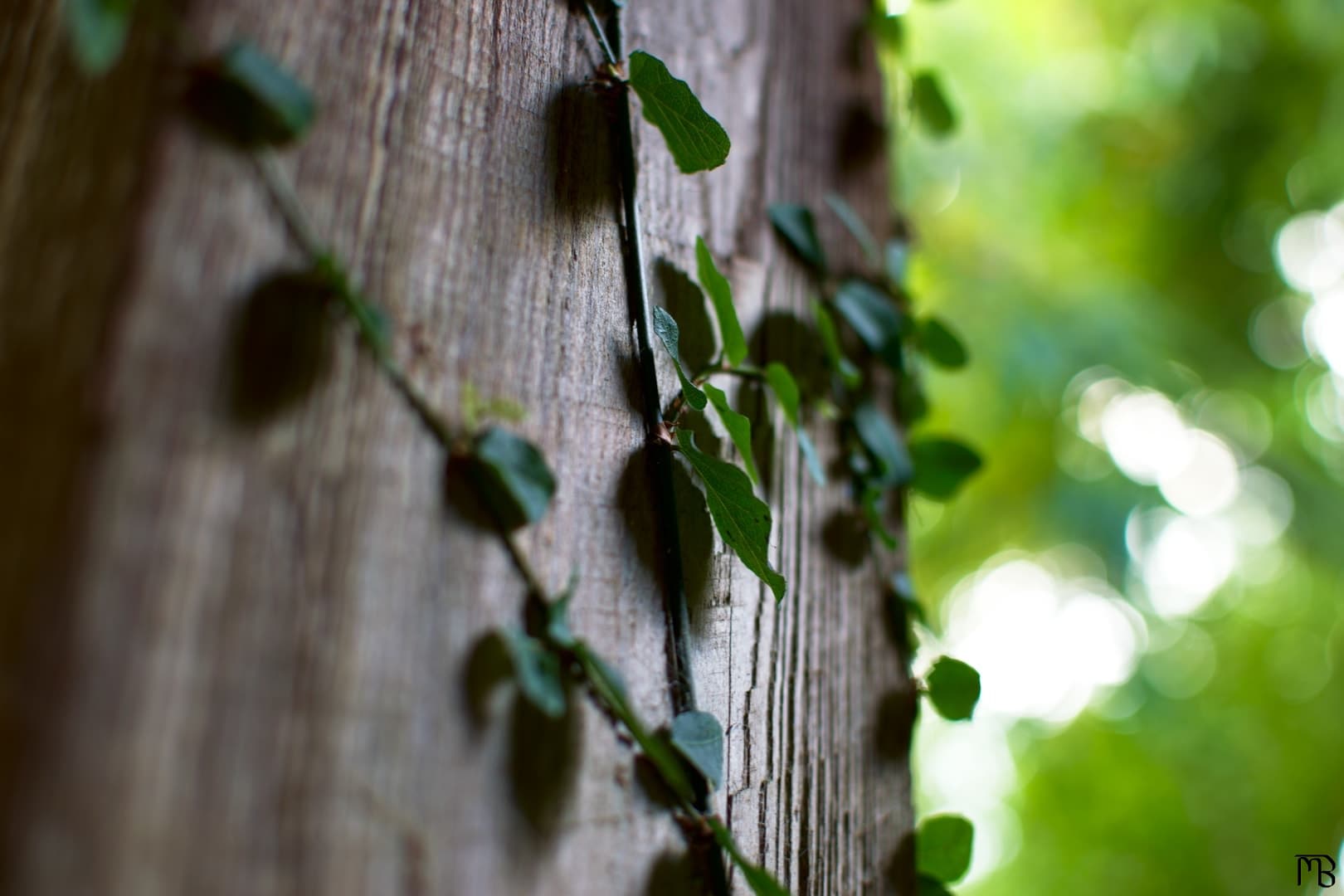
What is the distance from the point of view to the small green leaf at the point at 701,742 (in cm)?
35

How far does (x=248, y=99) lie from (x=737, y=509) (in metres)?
0.23

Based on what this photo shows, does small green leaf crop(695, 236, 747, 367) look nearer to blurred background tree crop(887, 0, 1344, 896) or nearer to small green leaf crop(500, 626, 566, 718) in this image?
small green leaf crop(500, 626, 566, 718)

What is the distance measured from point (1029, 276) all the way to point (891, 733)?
4.81 ft

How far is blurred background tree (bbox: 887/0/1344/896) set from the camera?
1.78 meters

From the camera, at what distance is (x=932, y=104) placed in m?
0.66

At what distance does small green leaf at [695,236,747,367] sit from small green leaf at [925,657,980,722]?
20cm

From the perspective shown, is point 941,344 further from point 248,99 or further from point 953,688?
point 248,99

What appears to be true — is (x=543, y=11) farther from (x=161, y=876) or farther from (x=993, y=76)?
(x=993, y=76)

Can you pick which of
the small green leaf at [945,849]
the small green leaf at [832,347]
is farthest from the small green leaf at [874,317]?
the small green leaf at [945,849]

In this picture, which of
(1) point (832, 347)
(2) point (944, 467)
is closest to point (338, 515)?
(1) point (832, 347)

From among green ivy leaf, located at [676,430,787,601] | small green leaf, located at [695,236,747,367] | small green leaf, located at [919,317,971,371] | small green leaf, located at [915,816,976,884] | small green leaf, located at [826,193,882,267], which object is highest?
small green leaf, located at [826,193,882,267]

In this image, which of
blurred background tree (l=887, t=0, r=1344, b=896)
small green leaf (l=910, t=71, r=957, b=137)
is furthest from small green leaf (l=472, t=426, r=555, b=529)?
blurred background tree (l=887, t=0, r=1344, b=896)

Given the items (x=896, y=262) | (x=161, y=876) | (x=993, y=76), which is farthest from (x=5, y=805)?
(x=993, y=76)

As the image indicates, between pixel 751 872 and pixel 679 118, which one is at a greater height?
pixel 679 118
